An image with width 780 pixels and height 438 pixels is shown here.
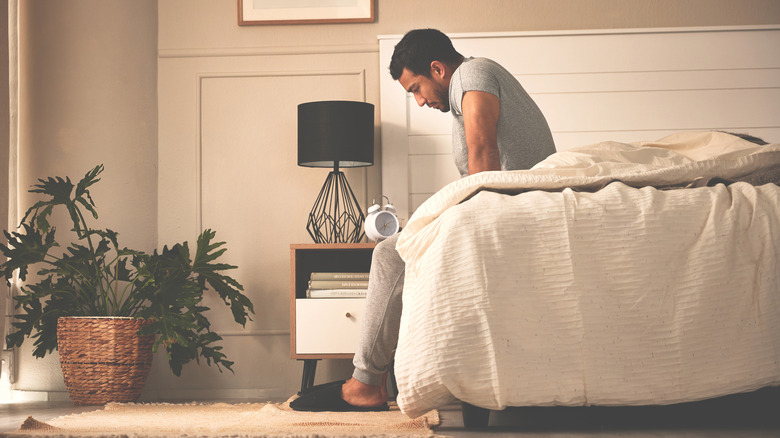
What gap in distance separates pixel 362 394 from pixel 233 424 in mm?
335

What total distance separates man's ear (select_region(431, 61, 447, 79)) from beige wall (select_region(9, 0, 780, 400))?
1.14 meters

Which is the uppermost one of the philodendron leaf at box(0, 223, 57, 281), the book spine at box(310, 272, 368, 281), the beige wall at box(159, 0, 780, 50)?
the beige wall at box(159, 0, 780, 50)

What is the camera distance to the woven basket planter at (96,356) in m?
2.63

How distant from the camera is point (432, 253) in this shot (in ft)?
4.83

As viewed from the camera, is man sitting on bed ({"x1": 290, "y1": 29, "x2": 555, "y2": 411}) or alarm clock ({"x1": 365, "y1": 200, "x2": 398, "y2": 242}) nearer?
man sitting on bed ({"x1": 290, "y1": 29, "x2": 555, "y2": 411})

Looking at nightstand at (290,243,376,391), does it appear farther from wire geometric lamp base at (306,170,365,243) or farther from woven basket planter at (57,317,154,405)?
woven basket planter at (57,317,154,405)

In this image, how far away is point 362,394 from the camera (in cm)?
192

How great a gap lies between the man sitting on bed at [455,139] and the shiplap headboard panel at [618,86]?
3.15 ft

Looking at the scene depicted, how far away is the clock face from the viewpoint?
2.90 m

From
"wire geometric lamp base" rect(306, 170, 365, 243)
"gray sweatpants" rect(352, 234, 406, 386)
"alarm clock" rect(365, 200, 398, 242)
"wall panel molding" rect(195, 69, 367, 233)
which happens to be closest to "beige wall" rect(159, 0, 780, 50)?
"wall panel molding" rect(195, 69, 367, 233)

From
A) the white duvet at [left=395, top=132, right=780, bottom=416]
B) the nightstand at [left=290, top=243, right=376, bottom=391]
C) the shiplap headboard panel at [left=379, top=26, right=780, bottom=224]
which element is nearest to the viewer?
the white duvet at [left=395, top=132, right=780, bottom=416]

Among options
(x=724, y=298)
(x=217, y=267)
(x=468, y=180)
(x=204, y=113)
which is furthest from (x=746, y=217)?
(x=204, y=113)

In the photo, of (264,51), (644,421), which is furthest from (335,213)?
(644,421)

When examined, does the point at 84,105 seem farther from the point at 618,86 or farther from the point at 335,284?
the point at 618,86
